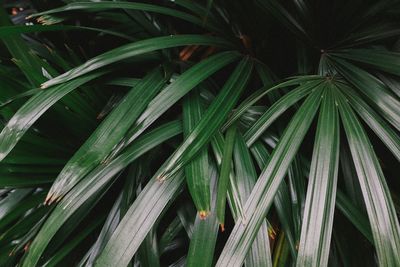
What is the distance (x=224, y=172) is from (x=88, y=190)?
208 millimetres

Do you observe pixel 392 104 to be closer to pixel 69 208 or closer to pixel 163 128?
pixel 163 128

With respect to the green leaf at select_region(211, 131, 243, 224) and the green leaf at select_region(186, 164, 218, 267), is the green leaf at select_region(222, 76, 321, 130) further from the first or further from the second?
the green leaf at select_region(186, 164, 218, 267)

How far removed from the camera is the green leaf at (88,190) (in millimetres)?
505

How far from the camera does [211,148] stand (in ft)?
1.97

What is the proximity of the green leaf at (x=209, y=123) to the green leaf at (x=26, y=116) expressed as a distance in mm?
→ 214

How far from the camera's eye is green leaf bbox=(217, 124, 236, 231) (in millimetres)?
475

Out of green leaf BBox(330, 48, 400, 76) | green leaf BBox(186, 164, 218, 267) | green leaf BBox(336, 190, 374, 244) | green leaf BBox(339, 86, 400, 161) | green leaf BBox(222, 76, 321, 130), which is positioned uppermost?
green leaf BBox(330, 48, 400, 76)

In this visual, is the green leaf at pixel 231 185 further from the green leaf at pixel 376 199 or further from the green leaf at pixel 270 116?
the green leaf at pixel 376 199

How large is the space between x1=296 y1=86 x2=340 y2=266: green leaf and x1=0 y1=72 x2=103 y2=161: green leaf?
1.29 ft

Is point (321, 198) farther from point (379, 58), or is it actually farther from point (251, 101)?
point (379, 58)

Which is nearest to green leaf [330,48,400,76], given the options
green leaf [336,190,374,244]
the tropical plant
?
the tropical plant

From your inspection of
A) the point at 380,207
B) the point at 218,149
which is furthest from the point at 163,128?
the point at 380,207

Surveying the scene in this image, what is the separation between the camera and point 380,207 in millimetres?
492

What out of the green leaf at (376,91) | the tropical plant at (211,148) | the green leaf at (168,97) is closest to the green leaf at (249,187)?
the tropical plant at (211,148)
